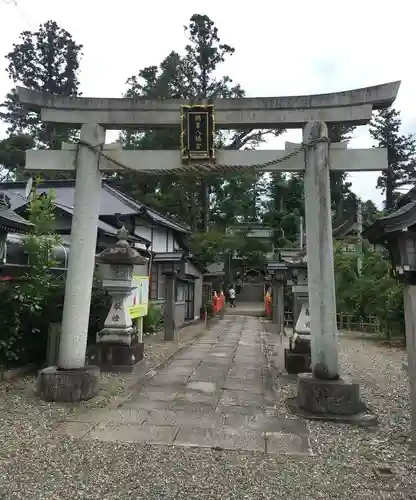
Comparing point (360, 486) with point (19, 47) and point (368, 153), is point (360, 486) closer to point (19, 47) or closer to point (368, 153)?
point (368, 153)

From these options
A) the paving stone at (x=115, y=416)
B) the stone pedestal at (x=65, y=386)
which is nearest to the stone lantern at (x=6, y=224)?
the stone pedestal at (x=65, y=386)

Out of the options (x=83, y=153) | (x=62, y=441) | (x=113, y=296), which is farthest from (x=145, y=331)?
Result: (x=62, y=441)

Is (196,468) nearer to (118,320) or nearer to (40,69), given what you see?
(118,320)

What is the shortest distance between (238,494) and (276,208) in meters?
38.4

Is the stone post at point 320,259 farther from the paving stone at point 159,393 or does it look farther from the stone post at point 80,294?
the stone post at point 80,294

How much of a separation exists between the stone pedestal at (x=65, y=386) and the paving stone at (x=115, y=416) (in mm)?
497

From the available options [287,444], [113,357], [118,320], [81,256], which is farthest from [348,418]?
[118,320]

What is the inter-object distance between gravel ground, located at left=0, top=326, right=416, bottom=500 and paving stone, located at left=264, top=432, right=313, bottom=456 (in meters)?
0.13

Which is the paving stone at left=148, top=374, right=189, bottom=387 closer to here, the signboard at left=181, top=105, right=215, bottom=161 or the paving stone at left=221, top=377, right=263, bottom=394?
the paving stone at left=221, top=377, right=263, bottom=394

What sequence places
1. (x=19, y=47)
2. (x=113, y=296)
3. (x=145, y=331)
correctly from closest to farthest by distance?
(x=113, y=296) → (x=145, y=331) → (x=19, y=47)

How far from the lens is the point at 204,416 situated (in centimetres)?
562

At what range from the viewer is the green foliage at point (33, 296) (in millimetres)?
7219

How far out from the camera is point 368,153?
6.12 m

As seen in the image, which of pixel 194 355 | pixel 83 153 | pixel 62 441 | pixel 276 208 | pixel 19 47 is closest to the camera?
pixel 62 441
